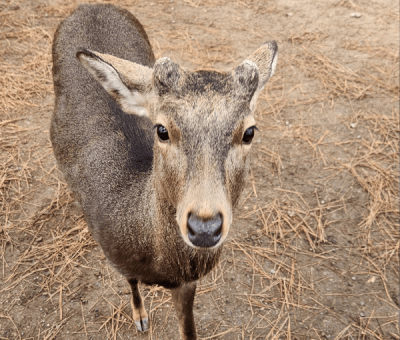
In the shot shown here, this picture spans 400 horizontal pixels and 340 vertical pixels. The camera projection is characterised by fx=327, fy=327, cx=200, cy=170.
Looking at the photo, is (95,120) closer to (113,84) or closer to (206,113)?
(113,84)

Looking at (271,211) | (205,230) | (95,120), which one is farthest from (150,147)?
(271,211)

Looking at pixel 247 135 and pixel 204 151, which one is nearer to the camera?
pixel 204 151

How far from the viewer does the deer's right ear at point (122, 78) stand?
6.69ft

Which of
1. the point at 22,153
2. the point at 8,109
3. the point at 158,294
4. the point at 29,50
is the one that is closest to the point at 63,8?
the point at 29,50

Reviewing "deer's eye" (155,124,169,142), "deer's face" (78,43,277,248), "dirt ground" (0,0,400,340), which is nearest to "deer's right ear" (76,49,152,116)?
"deer's face" (78,43,277,248)

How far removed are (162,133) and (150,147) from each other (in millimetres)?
989

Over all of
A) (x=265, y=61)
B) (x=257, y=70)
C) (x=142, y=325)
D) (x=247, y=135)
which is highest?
(x=257, y=70)

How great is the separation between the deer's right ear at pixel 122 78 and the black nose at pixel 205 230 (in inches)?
40.2

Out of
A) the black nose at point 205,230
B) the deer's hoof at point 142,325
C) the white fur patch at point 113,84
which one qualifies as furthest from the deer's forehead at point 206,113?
the deer's hoof at point 142,325

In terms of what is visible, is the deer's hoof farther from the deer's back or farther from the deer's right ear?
the deer's right ear

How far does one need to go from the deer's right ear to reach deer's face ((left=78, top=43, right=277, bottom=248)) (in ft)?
0.95

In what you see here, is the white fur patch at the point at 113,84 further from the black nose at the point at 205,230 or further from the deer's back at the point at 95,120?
the black nose at the point at 205,230

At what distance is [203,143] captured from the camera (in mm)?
1595

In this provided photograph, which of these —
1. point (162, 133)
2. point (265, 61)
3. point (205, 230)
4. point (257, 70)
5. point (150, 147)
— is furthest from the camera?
point (150, 147)
